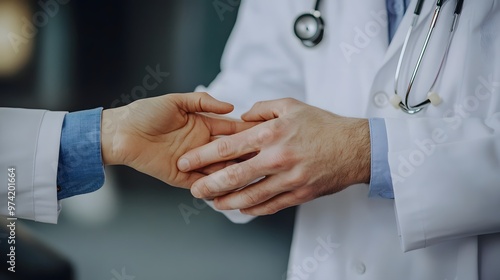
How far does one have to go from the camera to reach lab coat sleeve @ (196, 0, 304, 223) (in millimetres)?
933

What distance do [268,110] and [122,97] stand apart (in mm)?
304

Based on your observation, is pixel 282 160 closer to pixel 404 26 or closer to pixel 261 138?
pixel 261 138

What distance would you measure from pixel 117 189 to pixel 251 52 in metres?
0.37

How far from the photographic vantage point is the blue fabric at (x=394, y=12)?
88 cm

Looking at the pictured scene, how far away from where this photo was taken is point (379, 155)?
0.75 metres

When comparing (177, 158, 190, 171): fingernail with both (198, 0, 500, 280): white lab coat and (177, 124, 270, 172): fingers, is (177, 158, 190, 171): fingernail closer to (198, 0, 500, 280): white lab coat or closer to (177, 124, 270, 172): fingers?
(177, 124, 270, 172): fingers

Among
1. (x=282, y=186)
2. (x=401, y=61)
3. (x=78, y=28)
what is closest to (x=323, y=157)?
(x=282, y=186)

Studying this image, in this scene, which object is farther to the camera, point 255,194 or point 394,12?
point 394,12

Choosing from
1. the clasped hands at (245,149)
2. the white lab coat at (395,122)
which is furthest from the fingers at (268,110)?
the white lab coat at (395,122)

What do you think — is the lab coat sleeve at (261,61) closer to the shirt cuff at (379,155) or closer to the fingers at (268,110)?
the fingers at (268,110)

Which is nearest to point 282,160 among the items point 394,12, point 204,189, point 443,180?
point 204,189

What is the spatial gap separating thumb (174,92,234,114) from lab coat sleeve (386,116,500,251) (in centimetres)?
26

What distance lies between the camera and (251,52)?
0.97 m

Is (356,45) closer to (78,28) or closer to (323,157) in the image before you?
(323,157)
